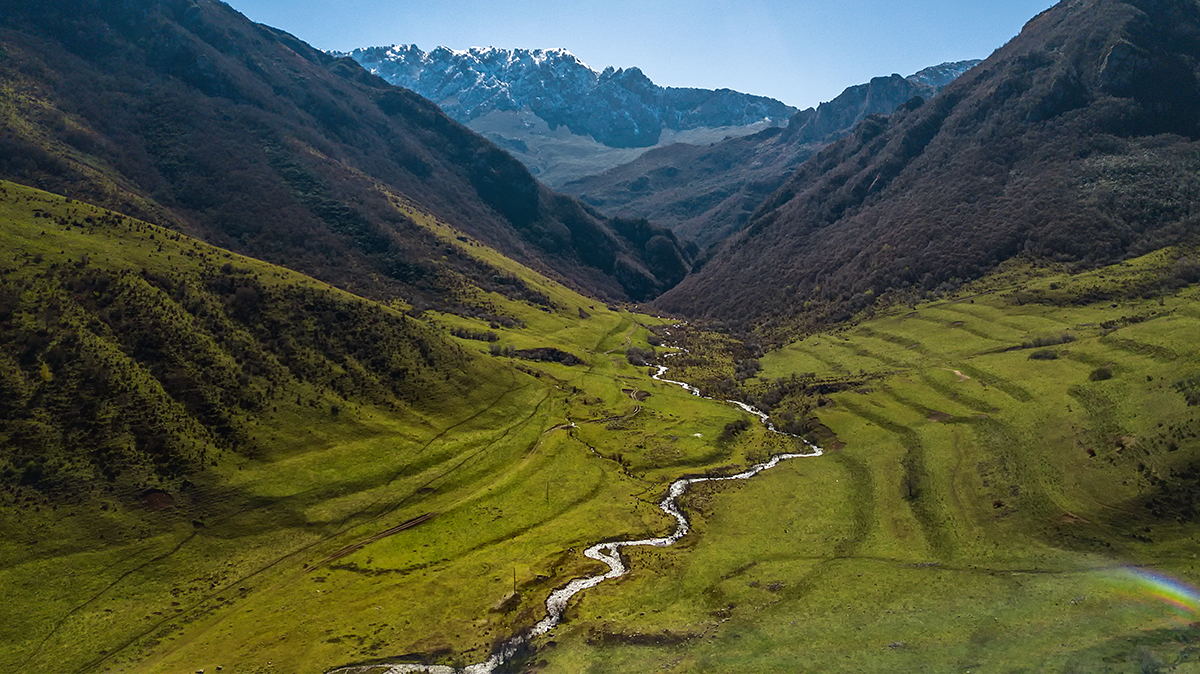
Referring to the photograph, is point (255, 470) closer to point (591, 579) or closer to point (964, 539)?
point (591, 579)

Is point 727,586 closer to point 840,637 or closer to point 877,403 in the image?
point 840,637

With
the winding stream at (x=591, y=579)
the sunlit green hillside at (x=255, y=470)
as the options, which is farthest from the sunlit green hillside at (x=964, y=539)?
the sunlit green hillside at (x=255, y=470)

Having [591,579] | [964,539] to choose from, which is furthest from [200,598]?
[964,539]

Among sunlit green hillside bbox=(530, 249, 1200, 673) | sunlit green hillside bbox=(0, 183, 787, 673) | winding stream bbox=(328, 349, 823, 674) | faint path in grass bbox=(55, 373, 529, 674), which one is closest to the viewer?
sunlit green hillside bbox=(530, 249, 1200, 673)

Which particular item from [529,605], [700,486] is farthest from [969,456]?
[529,605]

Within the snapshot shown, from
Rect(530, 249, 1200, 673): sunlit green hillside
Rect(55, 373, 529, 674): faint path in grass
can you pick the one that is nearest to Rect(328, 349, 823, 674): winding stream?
Rect(530, 249, 1200, 673): sunlit green hillside

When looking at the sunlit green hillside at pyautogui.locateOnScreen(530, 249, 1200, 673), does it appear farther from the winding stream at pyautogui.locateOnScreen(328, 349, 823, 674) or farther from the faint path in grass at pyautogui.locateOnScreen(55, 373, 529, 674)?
the faint path in grass at pyautogui.locateOnScreen(55, 373, 529, 674)

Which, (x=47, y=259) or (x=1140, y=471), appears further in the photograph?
(x=47, y=259)

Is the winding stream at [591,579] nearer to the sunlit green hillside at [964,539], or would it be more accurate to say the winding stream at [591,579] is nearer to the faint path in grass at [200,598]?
the sunlit green hillside at [964,539]
